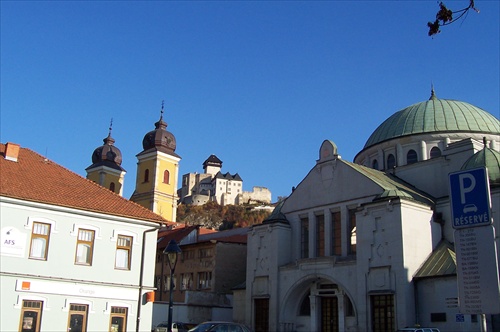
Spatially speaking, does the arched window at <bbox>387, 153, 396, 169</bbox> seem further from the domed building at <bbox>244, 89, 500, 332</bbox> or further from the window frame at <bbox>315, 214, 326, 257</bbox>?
the window frame at <bbox>315, 214, 326, 257</bbox>

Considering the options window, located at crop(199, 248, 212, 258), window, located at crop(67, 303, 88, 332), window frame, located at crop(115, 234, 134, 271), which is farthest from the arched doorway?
window, located at crop(67, 303, 88, 332)

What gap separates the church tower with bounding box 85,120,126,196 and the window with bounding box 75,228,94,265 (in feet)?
180

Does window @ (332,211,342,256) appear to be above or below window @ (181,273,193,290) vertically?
above

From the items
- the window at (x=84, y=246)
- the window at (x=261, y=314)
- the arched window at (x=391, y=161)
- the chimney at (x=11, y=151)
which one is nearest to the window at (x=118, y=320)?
the window at (x=84, y=246)

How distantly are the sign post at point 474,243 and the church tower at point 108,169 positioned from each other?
72272 millimetres

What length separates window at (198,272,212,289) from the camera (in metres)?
45.2

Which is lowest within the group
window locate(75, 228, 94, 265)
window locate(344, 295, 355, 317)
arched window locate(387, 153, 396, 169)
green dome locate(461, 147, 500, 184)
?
window locate(344, 295, 355, 317)

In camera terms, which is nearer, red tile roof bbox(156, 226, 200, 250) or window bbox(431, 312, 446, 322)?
window bbox(431, 312, 446, 322)

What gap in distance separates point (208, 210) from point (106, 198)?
11813 centimetres

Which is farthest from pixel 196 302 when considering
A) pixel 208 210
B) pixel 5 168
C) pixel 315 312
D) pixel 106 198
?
pixel 208 210

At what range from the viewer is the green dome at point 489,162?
31.3m

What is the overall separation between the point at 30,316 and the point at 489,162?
80.1ft

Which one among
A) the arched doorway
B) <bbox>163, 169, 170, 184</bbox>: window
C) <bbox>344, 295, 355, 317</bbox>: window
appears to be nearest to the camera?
<bbox>344, 295, 355, 317</bbox>: window

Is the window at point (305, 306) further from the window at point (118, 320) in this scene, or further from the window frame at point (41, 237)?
the window frame at point (41, 237)
